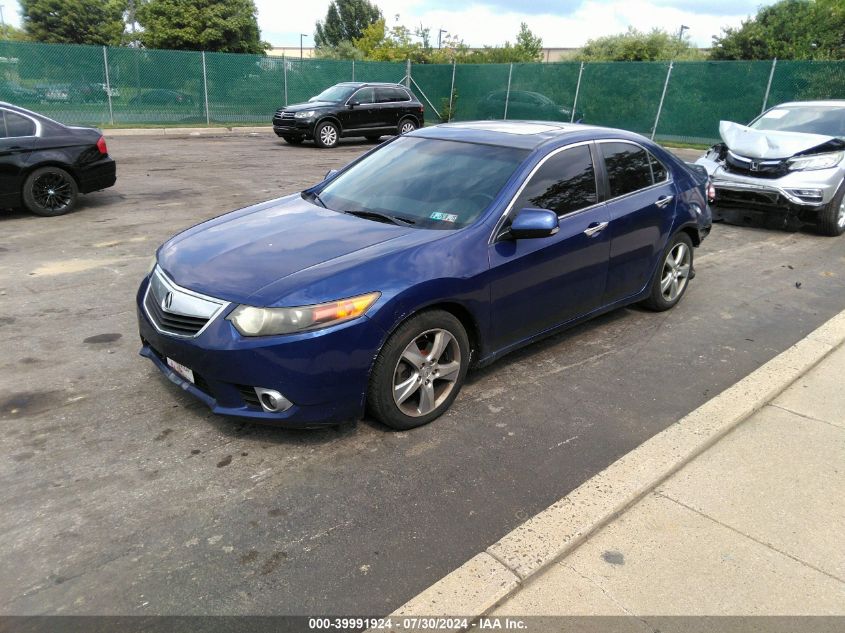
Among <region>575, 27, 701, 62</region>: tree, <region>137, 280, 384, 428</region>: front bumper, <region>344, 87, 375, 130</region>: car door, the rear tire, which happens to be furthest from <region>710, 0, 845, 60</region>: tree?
<region>137, 280, 384, 428</region>: front bumper

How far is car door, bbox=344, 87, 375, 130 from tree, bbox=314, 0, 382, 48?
210 feet

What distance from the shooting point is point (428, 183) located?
4.36 m

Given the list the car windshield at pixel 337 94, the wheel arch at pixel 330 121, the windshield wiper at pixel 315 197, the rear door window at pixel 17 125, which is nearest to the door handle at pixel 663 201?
the windshield wiper at pixel 315 197

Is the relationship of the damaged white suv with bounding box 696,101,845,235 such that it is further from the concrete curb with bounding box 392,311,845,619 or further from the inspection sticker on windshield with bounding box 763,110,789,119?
the concrete curb with bounding box 392,311,845,619

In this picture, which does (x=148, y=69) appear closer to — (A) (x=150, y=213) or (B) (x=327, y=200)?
(A) (x=150, y=213)

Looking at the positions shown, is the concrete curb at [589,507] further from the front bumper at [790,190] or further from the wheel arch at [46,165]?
the wheel arch at [46,165]

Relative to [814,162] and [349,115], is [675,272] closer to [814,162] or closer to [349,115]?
[814,162]

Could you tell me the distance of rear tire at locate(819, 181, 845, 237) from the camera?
348 inches

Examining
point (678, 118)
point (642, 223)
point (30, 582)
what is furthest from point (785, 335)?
point (678, 118)

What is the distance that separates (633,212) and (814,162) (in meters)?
5.45

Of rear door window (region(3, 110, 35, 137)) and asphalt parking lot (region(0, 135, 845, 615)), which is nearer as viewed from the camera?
asphalt parking lot (region(0, 135, 845, 615))

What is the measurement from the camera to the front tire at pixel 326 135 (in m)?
18.0

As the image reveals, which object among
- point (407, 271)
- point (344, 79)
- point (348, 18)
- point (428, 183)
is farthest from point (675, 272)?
point (348, 18)

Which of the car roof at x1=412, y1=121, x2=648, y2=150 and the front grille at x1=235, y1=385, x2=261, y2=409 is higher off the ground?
the car roof at x1=412, y1=121, x2=648, y2=150
